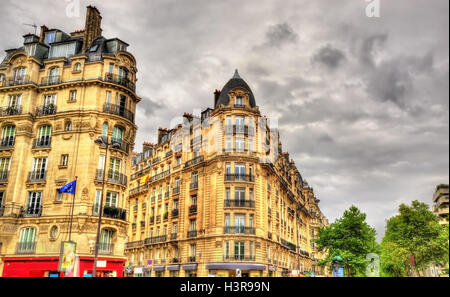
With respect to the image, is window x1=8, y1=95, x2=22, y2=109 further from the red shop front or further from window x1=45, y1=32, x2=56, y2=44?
the red shop front

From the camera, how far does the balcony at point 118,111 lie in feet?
110

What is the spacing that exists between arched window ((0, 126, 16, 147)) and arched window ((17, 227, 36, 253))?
779 centimetres

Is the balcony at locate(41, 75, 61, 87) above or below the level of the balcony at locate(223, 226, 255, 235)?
above

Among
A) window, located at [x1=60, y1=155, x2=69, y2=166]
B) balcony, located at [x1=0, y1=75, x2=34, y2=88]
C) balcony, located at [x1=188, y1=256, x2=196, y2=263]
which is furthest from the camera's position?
balcony, located at [x1=188, y1=256, x2=196, y2=263]

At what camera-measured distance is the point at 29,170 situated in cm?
3272

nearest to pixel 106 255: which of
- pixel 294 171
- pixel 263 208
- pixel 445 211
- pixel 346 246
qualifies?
pixel 263 208

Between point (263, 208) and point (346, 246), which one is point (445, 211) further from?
point (263, 208)

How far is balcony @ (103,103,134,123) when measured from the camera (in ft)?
110

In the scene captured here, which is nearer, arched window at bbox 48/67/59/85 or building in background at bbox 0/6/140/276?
building in background at bbox 0/6/140/276

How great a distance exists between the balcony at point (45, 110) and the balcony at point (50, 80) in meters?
2.14

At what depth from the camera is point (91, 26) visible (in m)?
37.6

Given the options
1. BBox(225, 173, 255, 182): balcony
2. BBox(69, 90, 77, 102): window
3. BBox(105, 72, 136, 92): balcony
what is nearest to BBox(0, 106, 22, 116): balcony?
BBox(69, 90, 77, 102): window

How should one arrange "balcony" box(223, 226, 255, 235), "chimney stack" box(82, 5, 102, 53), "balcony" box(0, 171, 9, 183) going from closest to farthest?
1. "balcony" box(0, 171, 9, 183)
2. "chimney stack" box(82, 5, 102, 53)
3. "balcony" box(223, 226, 255, 235)
